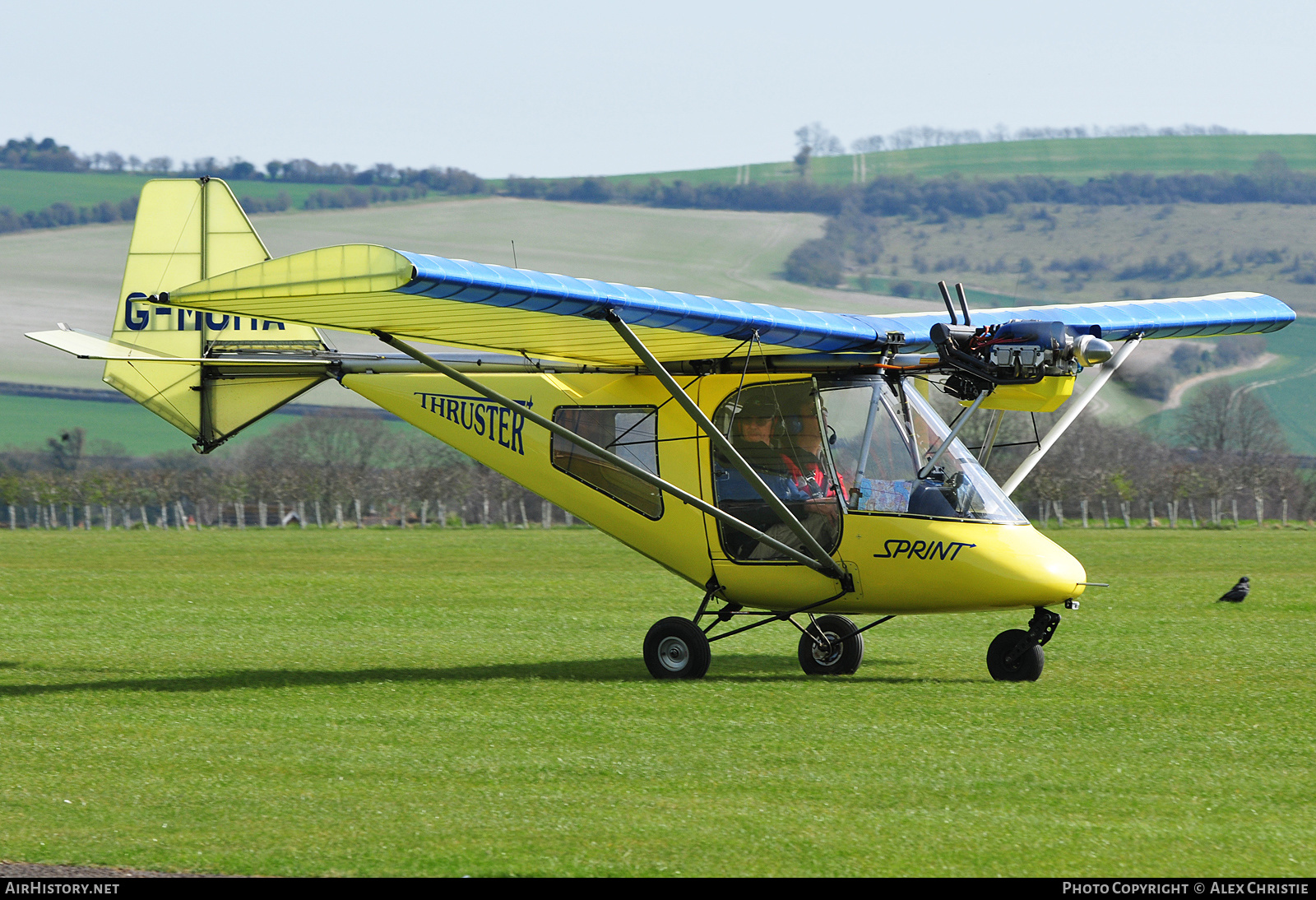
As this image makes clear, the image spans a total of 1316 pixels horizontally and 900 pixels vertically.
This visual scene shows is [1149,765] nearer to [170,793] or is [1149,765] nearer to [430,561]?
[170,793]

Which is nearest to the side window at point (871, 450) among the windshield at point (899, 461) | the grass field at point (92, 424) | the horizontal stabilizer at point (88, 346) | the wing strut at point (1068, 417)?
the windshield at point (899, 461)

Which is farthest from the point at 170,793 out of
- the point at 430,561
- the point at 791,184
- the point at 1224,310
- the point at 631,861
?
the point at 791,184

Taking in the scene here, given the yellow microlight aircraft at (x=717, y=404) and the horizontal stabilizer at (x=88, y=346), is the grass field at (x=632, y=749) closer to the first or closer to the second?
the yellow microlight aircraft at (x=717, y=404)

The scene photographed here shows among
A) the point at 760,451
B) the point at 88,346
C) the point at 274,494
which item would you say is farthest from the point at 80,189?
the point at 760,451

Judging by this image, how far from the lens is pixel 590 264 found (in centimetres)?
13362

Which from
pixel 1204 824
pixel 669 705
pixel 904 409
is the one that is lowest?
pixel 669 705

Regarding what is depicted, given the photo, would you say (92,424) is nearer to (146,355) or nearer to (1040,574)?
(146,355)

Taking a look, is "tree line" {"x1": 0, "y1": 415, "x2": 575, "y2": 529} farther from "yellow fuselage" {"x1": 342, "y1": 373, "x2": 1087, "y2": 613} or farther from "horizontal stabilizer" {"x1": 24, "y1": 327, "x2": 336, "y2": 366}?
"yellow fuselage" {"x1": 342, "y1": 373, "x2": 1087, "y2": 613}

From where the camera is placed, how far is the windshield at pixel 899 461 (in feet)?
39.3

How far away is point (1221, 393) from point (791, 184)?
92058 millimetres

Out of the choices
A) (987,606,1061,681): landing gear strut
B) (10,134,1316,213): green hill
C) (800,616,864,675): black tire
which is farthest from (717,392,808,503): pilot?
(10,134,1316,213): green hill

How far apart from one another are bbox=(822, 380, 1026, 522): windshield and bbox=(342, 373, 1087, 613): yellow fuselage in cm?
13

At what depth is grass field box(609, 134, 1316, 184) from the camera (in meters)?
177

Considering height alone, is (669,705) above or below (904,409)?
below
